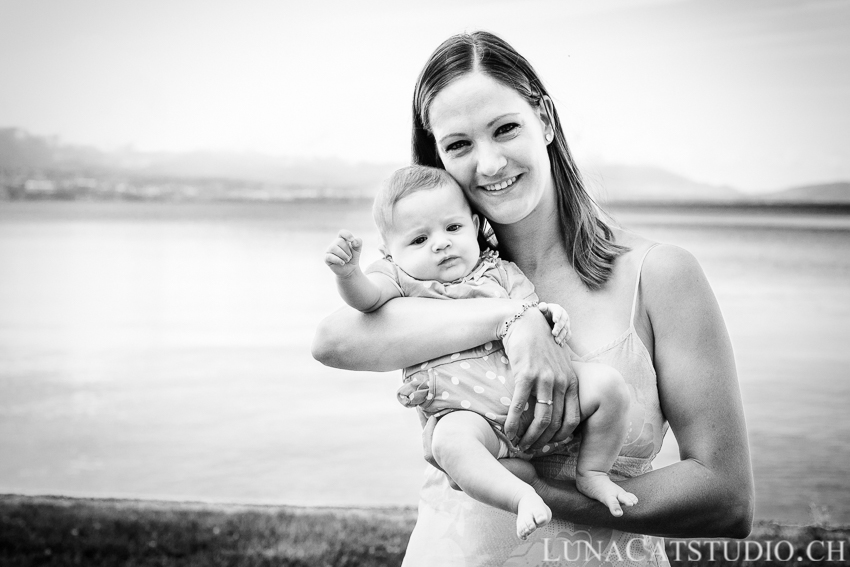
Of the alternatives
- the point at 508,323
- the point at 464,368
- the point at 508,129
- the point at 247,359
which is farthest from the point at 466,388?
the point at 247,359

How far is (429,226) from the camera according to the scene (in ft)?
6.21

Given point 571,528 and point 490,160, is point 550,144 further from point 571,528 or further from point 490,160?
point 571,528

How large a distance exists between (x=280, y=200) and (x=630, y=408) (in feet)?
38.1

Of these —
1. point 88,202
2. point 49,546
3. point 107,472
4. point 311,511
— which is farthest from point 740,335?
point 88,202

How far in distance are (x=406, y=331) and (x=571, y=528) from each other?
Result: 1.95ft

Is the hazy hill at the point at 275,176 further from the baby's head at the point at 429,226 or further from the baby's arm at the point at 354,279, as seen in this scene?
the baby's arm at the point at 354,279

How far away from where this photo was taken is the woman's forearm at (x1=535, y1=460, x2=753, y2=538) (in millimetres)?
1679

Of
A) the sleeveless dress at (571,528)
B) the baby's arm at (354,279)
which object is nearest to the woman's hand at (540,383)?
the sleeveless dress at (571,528)

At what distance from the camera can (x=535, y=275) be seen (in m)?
2.05

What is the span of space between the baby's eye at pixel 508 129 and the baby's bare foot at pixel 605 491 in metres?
0.82

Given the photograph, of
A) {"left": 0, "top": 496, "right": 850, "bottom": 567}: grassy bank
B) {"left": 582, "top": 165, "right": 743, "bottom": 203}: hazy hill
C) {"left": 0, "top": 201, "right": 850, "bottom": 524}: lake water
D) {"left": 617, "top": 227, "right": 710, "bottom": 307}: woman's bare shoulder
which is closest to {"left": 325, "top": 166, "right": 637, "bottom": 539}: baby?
{"left": 617, "top": 227, "right": 710, "bottom": 307}: woman's bare shoulder

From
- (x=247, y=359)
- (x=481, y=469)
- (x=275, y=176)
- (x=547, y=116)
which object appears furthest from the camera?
(x=275, y=176)

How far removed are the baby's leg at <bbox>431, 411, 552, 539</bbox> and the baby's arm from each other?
1.11 feet

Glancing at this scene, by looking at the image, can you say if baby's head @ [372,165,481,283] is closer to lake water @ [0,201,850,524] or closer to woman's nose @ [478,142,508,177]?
woman's nose @ [478,142,508,177]
